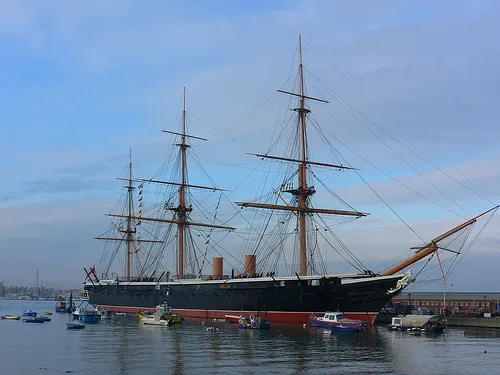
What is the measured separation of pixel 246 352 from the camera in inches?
1549

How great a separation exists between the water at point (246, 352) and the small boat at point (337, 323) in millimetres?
763

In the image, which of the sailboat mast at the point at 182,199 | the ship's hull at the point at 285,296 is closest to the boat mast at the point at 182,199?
the sailboat mast at the point at 182,199

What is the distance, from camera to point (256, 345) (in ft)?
143

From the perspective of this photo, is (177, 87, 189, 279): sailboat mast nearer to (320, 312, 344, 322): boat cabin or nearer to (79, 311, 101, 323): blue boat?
(79, 311, 101, 323): blue boat

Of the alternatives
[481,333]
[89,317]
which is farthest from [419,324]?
[89,317]

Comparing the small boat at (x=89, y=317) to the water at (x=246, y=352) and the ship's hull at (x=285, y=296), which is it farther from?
the water at (x=246, y=352)

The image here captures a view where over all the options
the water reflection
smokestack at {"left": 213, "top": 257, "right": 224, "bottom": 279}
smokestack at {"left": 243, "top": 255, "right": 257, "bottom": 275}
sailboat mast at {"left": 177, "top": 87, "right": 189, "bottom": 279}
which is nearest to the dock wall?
the water reflection

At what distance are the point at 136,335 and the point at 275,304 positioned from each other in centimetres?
1517

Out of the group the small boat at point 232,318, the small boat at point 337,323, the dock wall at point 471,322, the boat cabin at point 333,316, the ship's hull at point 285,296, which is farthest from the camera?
the small boat at point 232,318

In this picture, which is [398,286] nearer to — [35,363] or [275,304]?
[275,304]

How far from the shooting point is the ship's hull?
186 ft

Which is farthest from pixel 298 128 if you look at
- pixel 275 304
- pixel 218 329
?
pixel 218 329

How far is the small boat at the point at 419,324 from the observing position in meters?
59.8

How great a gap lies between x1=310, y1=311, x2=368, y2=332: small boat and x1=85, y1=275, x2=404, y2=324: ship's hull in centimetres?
226
